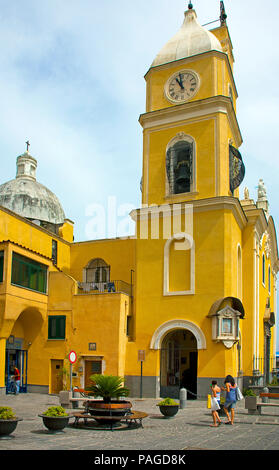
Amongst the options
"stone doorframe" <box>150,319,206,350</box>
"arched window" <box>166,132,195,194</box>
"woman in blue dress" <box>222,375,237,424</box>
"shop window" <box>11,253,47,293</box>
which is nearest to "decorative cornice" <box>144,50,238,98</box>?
"arched window" <box>166,132,195,194</box>

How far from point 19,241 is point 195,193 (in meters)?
10.1

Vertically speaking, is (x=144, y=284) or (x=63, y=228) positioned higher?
(x=63, y=228)

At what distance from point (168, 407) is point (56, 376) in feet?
39.3

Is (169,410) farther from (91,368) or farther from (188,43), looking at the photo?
(188,43)

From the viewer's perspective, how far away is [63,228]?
35.4 metres

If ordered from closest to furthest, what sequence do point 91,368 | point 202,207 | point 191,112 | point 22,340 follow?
point 202,207, point 91,368, point 191,112, point 22,340

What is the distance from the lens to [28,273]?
26906mm

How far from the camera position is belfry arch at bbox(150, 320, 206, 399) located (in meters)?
25.5

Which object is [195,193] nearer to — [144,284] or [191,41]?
[144,284]

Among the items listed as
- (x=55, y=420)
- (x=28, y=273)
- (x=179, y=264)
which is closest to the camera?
(x=55, y=420)

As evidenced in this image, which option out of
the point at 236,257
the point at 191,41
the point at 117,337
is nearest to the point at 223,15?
the point at 191,41

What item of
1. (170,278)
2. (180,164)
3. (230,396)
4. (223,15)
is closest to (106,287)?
(170,278)

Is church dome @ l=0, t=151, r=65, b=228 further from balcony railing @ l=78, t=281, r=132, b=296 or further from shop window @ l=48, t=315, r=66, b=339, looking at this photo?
shop window @ l=48, t=315, r=66, b=339

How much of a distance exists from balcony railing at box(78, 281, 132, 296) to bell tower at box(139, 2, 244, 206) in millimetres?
5034
